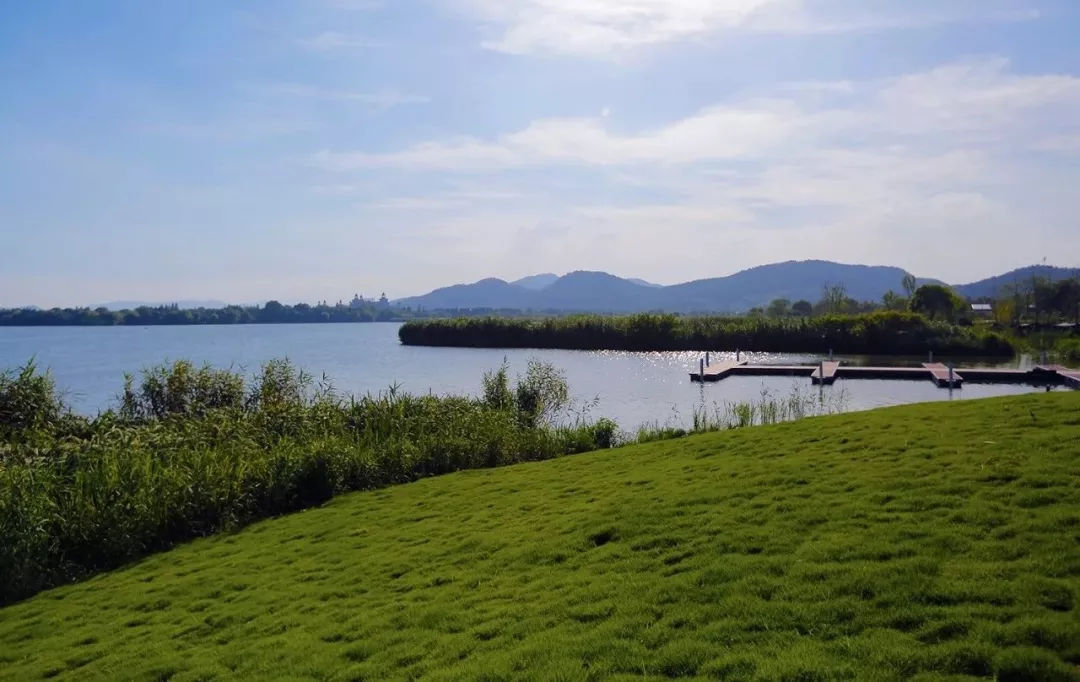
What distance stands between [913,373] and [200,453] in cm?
2781

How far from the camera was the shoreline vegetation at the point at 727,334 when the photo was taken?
4228 centimetres

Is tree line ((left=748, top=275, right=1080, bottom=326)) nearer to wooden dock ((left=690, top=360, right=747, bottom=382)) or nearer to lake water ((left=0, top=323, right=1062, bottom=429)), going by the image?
lake water ((left=0, top=323, right=1062, bottom=429))

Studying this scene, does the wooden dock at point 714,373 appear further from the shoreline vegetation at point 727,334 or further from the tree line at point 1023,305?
the tree line at point 1023,305

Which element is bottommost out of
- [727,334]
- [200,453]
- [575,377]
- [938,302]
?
[575,377]

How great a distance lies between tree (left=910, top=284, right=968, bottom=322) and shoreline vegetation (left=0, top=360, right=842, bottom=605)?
42.5 metres

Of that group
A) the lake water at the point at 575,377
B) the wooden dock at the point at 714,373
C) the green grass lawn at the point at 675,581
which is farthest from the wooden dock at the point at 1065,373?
the green grass lawn at the point at 675,581

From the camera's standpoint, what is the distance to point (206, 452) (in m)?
11.2

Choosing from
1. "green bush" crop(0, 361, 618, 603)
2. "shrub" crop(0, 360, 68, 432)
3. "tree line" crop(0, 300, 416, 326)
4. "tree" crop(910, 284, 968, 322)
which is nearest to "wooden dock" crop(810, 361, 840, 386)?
"green bush" crop(0, 361, 618, 603)

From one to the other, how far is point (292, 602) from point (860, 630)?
4.73 meters

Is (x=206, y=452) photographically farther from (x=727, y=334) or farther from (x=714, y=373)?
(x=727, y=334)

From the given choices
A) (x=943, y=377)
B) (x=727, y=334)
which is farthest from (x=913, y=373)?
(x=727, y=334)

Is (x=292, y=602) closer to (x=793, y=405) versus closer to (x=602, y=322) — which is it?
(x=793, y=405)

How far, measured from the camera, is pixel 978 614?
398 cm

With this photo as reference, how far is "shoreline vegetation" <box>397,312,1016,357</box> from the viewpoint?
139 ft
